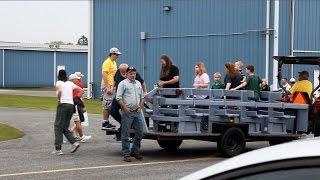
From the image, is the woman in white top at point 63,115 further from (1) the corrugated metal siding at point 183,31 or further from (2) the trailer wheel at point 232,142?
(1) the corrugated metal siding at point 183,31

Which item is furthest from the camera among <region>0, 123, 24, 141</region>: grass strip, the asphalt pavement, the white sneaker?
<region>0, 123, 24, 141</region>: grass strip

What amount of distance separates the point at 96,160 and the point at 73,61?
49.3 meters

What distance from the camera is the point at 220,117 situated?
1199cm

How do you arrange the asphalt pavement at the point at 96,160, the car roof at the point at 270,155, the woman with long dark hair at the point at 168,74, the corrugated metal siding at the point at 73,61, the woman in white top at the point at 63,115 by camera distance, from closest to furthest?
the car roof at the point at 270,155 < the asphalt pavement at the point at 96,160 < the woman in white top at the point at 63,115 < the woman with long dark hair at the point at 168,74 < the corrugated metal siding at the point at 73,61

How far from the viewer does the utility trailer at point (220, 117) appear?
38.5ft

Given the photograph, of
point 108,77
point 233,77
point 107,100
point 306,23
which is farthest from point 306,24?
point 107,100

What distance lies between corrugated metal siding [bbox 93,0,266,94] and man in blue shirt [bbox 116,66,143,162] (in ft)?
53.9

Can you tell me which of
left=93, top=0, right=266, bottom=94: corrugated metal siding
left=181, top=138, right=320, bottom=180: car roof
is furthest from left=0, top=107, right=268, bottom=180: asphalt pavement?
left=93, top=0, right=266, bottom=94: corrugated metal siding

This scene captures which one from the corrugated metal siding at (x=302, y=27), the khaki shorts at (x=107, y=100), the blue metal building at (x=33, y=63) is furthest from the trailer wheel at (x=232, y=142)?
the blue metal building at (x=33, y=63)

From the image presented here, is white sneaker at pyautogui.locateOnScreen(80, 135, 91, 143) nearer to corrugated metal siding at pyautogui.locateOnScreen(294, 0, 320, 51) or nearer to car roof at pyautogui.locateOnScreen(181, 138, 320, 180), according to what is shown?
car roof at pyautogui.locateOnScreen(181, 138, 320, 180)

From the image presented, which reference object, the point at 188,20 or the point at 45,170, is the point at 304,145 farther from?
the point at 188,20

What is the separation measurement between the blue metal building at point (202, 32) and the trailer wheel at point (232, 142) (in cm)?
1478

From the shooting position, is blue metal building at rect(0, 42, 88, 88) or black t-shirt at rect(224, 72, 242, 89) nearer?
black t-shirt at rect(224, 72, 242, 89)

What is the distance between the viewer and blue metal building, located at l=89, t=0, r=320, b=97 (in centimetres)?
2688
